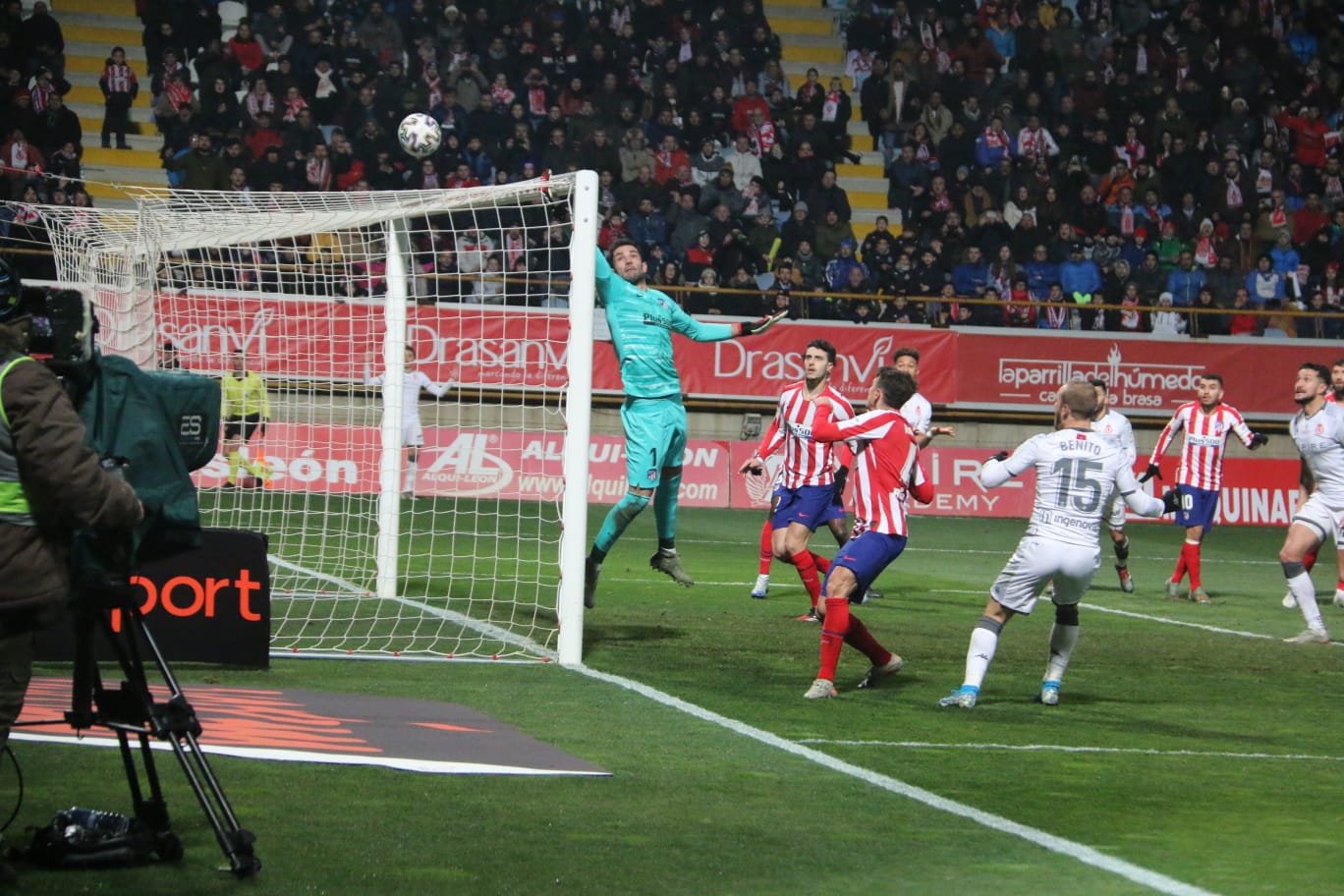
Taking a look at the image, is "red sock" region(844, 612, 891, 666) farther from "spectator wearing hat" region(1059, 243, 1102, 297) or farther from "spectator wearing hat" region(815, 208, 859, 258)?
"spectator wearing hat" region(1059, 243, 1102, 297)

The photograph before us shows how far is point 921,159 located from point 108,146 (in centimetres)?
1338

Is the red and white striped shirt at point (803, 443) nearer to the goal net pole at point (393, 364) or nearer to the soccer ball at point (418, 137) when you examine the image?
the goal net pole at point (393, 364)

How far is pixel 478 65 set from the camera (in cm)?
2700

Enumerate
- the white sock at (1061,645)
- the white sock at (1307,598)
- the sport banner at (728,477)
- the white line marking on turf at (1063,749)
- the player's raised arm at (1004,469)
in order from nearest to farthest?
the white line marking on turf at (1063,749), the player's raised arm at (1004,469), the white sock at (1061,645), the white sock at (1307,598), the sport banner at (728,477)

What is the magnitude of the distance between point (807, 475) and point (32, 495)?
7.86 metres

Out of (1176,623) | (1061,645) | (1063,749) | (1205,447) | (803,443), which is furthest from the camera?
(1205,447)

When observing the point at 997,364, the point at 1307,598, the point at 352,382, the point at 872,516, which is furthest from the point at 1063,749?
the point at 997,364

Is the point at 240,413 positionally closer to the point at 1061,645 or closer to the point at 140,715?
the point at 1061,645

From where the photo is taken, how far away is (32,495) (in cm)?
462

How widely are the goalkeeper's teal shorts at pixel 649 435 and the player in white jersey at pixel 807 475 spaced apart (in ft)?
2.37

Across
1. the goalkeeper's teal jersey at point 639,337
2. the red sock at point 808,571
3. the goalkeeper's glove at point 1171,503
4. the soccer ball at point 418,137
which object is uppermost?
the soccer ball at point 418,137

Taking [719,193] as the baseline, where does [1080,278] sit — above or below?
below

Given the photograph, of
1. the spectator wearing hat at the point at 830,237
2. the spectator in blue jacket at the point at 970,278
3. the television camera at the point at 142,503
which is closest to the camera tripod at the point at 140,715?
the television camera at the point at 142,503

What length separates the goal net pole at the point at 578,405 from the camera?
9.63 m
